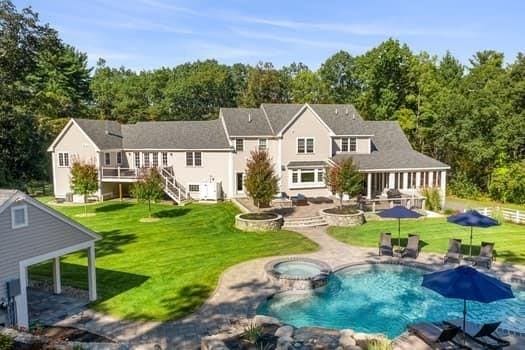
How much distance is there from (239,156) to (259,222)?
10.1m

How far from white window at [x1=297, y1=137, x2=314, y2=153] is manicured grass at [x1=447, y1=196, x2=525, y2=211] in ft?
46.0

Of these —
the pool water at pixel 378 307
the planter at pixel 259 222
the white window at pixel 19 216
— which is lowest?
the pool water at pixel 378 307

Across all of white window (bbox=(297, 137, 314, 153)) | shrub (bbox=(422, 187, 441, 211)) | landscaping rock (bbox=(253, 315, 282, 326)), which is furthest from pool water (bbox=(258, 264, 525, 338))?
white window (bbox=(297, 137, 314, 153))

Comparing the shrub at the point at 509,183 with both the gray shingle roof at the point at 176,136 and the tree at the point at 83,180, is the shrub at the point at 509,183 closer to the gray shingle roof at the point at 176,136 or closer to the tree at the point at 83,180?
the gray shingle roof at the point at 176,136

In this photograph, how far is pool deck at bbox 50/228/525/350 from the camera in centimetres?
1156

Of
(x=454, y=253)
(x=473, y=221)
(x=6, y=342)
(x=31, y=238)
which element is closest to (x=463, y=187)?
(x=454, y=253)

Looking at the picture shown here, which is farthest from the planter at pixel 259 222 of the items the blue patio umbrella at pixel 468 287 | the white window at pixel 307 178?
the blue patio umbrella at pixel 468 287

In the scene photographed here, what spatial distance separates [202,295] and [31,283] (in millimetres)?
7181

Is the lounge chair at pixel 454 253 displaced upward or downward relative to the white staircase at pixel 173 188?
downward

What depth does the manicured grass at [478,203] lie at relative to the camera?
36.8m

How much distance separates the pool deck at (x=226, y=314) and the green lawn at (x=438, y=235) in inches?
85.2

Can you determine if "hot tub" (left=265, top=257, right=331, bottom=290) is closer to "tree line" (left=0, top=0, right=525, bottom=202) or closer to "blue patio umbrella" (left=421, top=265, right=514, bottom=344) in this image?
"blue patio umbrella" (left=421, top=265, right=514, bottom=344)

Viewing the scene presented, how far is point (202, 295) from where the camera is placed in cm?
1527

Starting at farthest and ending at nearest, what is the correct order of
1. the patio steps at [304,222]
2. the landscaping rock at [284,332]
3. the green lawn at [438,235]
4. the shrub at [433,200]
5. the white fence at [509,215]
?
1. the shrub at [433,200]
2. the white fence at [509,215]
3. the patio steps at [304,222]
4. the green lawn at [438,235]
5. the landscaping rock at [284,332]
